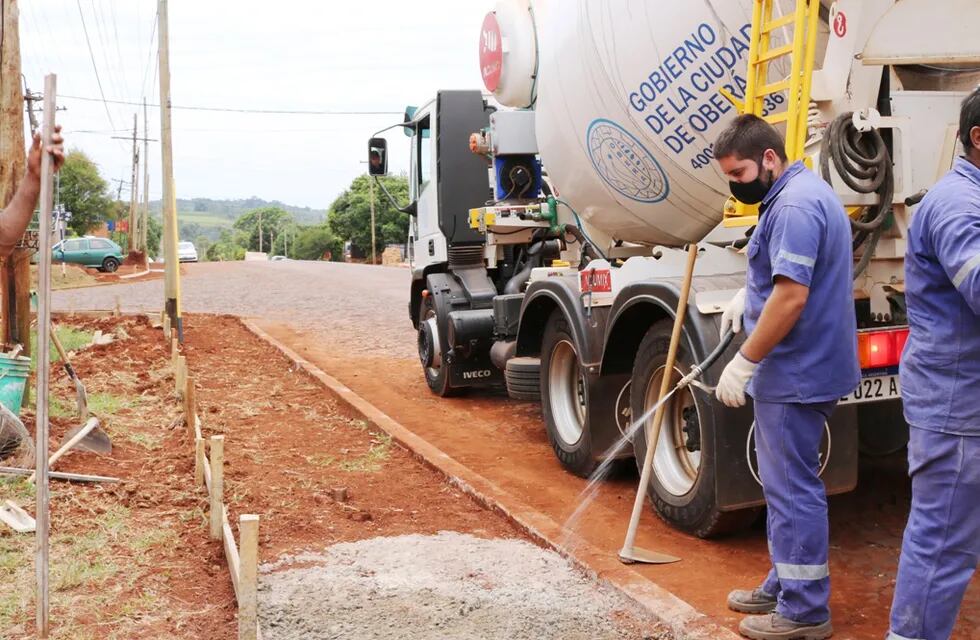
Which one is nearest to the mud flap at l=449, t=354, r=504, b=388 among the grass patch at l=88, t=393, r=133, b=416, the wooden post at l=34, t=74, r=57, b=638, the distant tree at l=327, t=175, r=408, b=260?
the grass patch at l=88, t=393, r=133, b=416

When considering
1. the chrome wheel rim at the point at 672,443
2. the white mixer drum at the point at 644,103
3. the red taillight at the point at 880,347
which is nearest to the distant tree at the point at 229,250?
the white mixer drum at the point at 644,103

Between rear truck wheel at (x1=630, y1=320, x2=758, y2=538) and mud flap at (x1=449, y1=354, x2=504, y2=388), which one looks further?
mud flap at (x1=449, y1=354, x2=504, y2=388)

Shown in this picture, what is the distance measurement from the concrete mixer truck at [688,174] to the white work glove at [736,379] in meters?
0.81

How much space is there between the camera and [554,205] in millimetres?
8266

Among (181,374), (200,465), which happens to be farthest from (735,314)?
(181,374)

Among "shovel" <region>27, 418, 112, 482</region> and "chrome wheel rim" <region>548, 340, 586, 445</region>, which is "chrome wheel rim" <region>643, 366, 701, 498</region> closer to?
"chrome wheel rim" <region>548, 340, 586, 445</region>

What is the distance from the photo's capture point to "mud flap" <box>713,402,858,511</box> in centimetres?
475

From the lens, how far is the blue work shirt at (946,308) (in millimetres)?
2984

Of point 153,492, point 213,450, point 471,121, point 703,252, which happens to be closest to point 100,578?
point 213,450

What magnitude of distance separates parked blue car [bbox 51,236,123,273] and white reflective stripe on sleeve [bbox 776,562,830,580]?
3791 centimetres

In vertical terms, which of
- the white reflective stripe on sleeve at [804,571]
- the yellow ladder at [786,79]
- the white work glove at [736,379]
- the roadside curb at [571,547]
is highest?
the yellow ladder at [786,79]

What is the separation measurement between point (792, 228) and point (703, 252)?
1629mm

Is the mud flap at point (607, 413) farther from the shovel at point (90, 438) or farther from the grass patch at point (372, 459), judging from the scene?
the shovel at point (90, 438)

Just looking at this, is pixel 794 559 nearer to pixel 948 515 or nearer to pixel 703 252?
pixel 948 515
